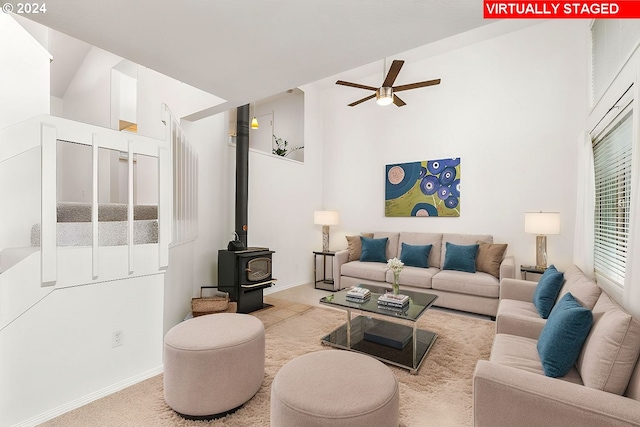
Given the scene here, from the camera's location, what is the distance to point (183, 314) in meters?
3.16

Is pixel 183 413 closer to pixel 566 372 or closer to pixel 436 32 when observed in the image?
pixel 566 372

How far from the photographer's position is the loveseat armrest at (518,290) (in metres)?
2.84

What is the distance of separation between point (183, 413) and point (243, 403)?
1.12ft

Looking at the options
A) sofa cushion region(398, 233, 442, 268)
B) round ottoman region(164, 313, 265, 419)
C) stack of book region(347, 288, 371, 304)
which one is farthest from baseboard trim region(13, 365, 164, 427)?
sofa cushion region(398, 233, 442, 268)

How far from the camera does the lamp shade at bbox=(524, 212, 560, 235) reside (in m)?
3.45

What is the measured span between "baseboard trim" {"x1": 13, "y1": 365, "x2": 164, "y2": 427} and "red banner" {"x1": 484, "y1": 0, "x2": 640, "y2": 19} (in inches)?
123

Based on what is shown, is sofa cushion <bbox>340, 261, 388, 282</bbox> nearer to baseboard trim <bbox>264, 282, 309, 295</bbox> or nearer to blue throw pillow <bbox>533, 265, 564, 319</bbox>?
baseboard trim <bbox>264, 282, 309, 295</bbox>

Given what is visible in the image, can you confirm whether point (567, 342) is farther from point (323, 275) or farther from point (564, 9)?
point (323, 275)

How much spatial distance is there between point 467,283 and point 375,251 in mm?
1442

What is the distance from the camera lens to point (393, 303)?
2.61m

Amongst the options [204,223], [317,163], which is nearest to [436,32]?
[204,223]

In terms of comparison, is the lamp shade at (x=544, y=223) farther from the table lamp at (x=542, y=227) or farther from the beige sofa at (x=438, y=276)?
the beige sofa at (x=438, y=276)

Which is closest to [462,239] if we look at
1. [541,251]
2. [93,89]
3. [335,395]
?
[541,251]

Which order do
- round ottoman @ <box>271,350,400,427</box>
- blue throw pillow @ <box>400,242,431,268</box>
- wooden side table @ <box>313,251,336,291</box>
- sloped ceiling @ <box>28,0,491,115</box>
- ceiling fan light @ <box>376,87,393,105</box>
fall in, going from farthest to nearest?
wooden side table @ <box>313,251,336,291</box> < blue throw pillow @ <box>400,242,431,268</box> < ceiling fan light @ <box>376,87,393,105</box> < sloped ceiling @ <box>28,0,491,115</box> < round ottoman @ <box>271,350,400,427</box>
